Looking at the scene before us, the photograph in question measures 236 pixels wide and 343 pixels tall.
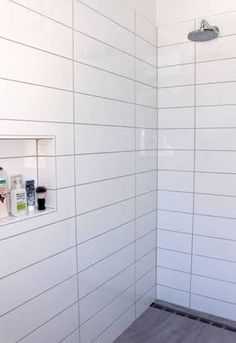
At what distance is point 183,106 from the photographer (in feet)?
7.14

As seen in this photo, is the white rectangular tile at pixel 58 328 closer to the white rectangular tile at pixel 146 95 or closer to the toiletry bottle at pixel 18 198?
the toiletry bottle at pixel 18 198

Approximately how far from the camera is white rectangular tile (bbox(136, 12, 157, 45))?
200 cm

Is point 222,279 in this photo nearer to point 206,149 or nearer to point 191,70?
point 206,149

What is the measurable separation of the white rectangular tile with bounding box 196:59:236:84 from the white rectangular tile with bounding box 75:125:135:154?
600 millimetres

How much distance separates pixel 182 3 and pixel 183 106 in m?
0.68

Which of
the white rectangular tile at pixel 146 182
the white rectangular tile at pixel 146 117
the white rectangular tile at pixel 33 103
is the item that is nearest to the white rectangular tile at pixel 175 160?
the white rectangular tile at pixel 146 182

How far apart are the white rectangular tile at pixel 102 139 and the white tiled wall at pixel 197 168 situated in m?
0.43

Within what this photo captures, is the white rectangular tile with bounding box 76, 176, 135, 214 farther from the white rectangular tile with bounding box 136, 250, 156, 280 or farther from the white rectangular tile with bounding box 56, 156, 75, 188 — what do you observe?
the white rectangular tile with bounding box 136, 250, 156, 280

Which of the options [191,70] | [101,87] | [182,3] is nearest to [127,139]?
[101,87]

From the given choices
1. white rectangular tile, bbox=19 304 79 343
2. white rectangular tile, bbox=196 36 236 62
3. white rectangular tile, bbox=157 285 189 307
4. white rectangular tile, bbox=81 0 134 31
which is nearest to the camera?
white rectangular tile, bbox=19 304 79 343

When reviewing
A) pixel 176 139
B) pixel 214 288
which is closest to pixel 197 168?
pixel 176 139

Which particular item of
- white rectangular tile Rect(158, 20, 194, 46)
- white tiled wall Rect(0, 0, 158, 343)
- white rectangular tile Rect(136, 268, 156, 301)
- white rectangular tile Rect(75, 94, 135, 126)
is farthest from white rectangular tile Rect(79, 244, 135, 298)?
white rectangular tile Rect(158, 20, 194, 46)

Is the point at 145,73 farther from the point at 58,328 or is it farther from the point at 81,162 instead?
the point at 58,328

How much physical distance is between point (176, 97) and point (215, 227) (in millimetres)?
927
